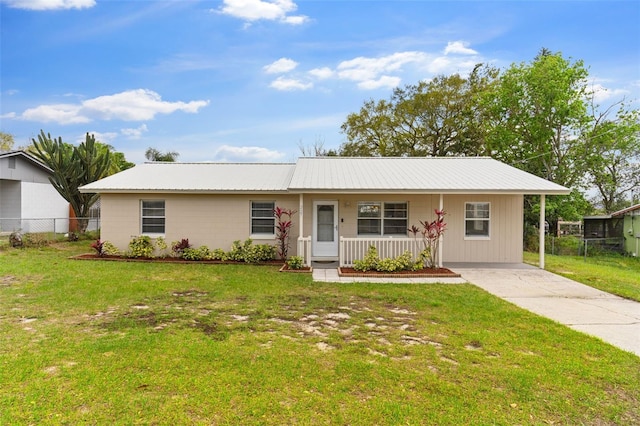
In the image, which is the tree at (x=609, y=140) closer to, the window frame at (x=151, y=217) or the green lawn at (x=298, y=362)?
the green lawn at (x=298, y=362)

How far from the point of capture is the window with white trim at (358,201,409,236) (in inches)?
487

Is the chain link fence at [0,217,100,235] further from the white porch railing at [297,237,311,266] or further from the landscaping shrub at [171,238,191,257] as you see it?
the white porch railing at [297,237,311,266]

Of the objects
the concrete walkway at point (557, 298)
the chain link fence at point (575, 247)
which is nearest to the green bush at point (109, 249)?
the concrete walkway at point (557, 298)

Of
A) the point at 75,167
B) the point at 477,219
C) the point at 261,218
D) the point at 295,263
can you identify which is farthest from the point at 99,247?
the point at 477,219

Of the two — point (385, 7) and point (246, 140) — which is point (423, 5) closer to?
point (385, 7)

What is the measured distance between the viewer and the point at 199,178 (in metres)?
13.7

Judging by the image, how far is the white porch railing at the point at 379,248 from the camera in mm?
11225

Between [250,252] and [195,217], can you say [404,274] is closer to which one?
[250,252]

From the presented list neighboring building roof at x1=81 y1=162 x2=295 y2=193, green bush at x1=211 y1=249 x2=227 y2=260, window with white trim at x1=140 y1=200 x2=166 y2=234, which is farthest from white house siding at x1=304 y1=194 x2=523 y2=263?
window with white trim at x1=140 y1=200 x2=166 y2=234

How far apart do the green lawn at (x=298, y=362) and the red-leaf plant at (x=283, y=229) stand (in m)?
4.75

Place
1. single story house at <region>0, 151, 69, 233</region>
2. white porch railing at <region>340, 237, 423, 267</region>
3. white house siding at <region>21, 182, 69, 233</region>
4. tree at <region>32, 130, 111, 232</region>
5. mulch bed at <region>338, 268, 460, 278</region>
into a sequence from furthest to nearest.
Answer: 1. white house siding at <region>21, 182, 69, 233</region>
2. single story house at <region>0, 151, 69, 233</region>
3. tree at <region>32, 130, 111, 232</region>
4. white porch railing at <region>340, 237, 423, 267</region>
5. mulch bed at <region>338, 268, 460, 278</region>

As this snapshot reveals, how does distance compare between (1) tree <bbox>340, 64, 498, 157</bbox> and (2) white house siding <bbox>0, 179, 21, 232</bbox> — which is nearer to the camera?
(2) white house siding <bbox>0, 179, 21, 232</bbox>

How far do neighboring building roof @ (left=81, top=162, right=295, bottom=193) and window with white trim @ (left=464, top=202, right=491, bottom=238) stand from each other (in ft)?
20.9

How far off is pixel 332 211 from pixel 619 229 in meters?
23.4
